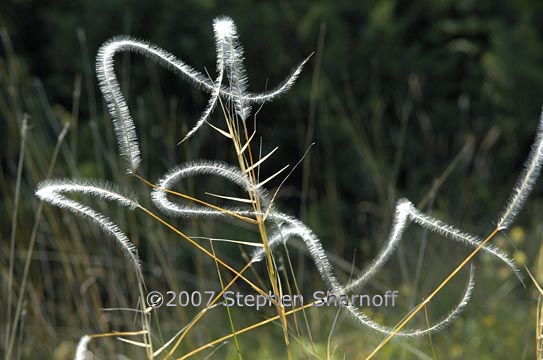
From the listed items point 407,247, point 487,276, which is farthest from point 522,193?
point 407,247

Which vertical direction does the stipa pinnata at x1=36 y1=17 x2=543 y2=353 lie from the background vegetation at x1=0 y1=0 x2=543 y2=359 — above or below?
above

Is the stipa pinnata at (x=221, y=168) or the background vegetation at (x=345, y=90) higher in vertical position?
the stipa pinnata at (x=221, y=168)

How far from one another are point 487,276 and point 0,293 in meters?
1.63

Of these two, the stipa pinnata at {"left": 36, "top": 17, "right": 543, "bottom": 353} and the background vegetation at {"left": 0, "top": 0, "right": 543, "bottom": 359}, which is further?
the background vegetation at {"left": 0, "top": 0, "right": 543, "bottom": 359}

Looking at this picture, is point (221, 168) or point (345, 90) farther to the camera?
point (345, 90)

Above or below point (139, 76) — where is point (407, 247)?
below

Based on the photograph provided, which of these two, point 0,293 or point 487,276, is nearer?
point 0,293

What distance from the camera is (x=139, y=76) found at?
3951 millimetres

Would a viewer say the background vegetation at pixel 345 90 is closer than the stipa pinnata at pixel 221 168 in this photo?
No

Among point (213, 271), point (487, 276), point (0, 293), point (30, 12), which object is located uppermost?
point (30, 12)

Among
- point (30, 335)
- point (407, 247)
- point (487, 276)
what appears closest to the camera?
point (30, 335)

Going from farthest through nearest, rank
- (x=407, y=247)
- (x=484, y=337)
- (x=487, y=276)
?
(x=407, y=247), (x=487, y=276), (x=484, y=337)

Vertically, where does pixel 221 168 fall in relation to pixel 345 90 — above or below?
above

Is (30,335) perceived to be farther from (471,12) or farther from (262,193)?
(471,12)
